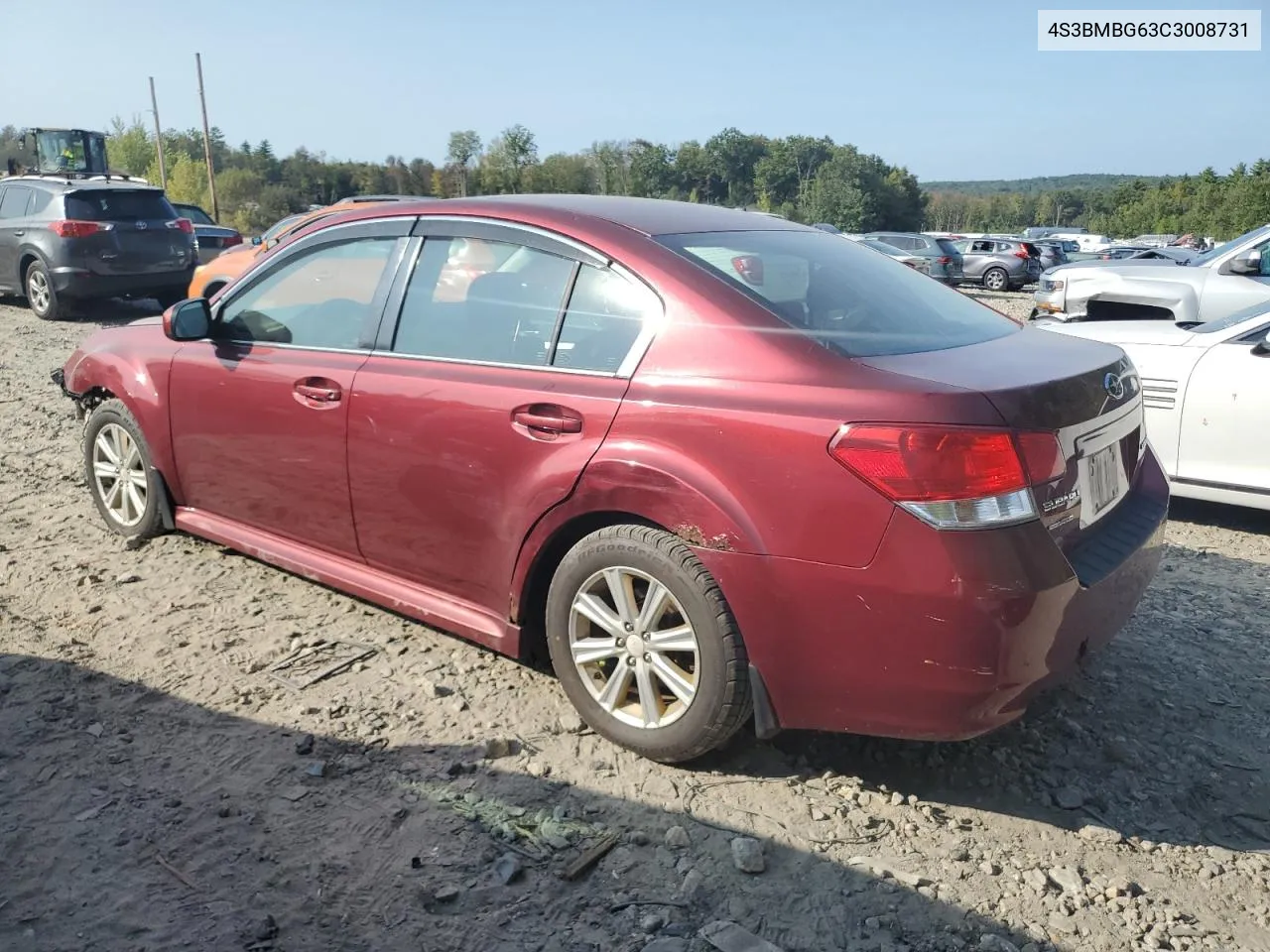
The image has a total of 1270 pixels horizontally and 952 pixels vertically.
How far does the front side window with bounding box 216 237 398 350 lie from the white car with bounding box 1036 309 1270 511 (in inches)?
145

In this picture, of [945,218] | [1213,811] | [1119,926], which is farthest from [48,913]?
[945,218]

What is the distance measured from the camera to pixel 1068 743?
3.18 m

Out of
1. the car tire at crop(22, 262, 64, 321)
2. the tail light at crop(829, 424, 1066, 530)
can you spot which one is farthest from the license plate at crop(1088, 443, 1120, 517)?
the car tire at crop(22, 262, 64, 321)

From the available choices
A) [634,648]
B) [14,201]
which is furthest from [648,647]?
[14,201]

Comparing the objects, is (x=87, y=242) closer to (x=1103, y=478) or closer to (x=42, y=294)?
(x=42, y=294)

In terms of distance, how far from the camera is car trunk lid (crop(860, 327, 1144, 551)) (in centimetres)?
259

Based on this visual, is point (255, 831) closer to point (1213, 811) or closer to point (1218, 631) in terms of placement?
point (1213, 811)

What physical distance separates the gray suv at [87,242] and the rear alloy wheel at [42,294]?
1 centimetres

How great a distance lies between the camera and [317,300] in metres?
4.00

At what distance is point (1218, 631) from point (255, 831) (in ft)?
12.0

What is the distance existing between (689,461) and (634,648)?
621 mm

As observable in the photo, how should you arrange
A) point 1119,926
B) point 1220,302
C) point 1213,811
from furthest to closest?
1. point 1220,302
2. point 1213,811
3. point 1119,926

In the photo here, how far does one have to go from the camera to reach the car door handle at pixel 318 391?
3.67 m

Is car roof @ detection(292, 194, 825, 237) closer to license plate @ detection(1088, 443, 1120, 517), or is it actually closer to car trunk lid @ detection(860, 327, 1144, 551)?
car trunk lid @ detection(860, 327, 1144, 551)
